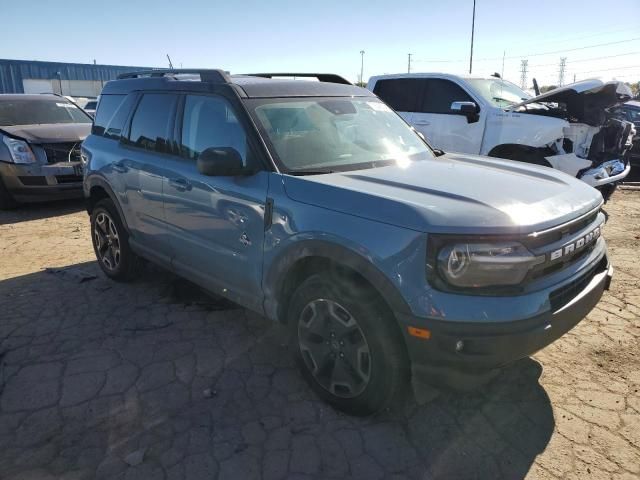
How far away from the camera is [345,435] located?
8.79 feet

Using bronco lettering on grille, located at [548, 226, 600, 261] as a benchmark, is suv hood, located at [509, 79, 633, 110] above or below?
above

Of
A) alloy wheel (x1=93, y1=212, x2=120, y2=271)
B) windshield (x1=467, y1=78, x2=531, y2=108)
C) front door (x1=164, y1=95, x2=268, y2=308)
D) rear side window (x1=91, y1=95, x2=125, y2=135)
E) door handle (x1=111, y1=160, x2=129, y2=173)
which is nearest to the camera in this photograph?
front door (x1=164, y1=95, x2=268, y2=308)

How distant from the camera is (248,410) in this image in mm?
2896

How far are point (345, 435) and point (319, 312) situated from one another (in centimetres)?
67

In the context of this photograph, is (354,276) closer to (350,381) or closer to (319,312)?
(319,312)

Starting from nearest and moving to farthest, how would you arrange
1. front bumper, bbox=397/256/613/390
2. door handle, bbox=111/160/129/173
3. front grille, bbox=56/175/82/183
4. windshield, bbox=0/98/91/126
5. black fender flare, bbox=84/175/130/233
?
front bumper, bbox=397/256/613/390 → door handle, bbox=111/160/129/173 → black fender flare, bbox=84/175/130/233 → front grille, bbox=56/175/82/183 → windshield, bbox=0/98/91/126

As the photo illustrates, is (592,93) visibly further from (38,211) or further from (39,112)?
(39,112)

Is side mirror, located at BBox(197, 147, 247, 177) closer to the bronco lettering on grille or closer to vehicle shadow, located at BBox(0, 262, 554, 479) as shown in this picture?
vehicle shadow, located at BBox(0, 262, 554, 479)

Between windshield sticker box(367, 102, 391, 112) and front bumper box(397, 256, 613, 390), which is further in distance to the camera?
windshield sticker box(367, 102, 391, 112)

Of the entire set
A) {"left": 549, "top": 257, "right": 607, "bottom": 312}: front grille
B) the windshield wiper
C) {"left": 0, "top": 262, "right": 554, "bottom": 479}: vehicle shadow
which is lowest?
{"left": 0, "top": 262, "right": 554, "bottom": 479}: vehicle shadow

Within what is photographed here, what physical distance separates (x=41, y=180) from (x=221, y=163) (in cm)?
609

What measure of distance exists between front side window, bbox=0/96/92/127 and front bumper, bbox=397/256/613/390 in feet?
28.3

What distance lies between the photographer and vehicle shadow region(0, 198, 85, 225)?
776 cm

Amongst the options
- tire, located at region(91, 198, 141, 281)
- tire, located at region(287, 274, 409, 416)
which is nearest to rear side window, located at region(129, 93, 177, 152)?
tire, located at region(91, 198, 141, 281)
